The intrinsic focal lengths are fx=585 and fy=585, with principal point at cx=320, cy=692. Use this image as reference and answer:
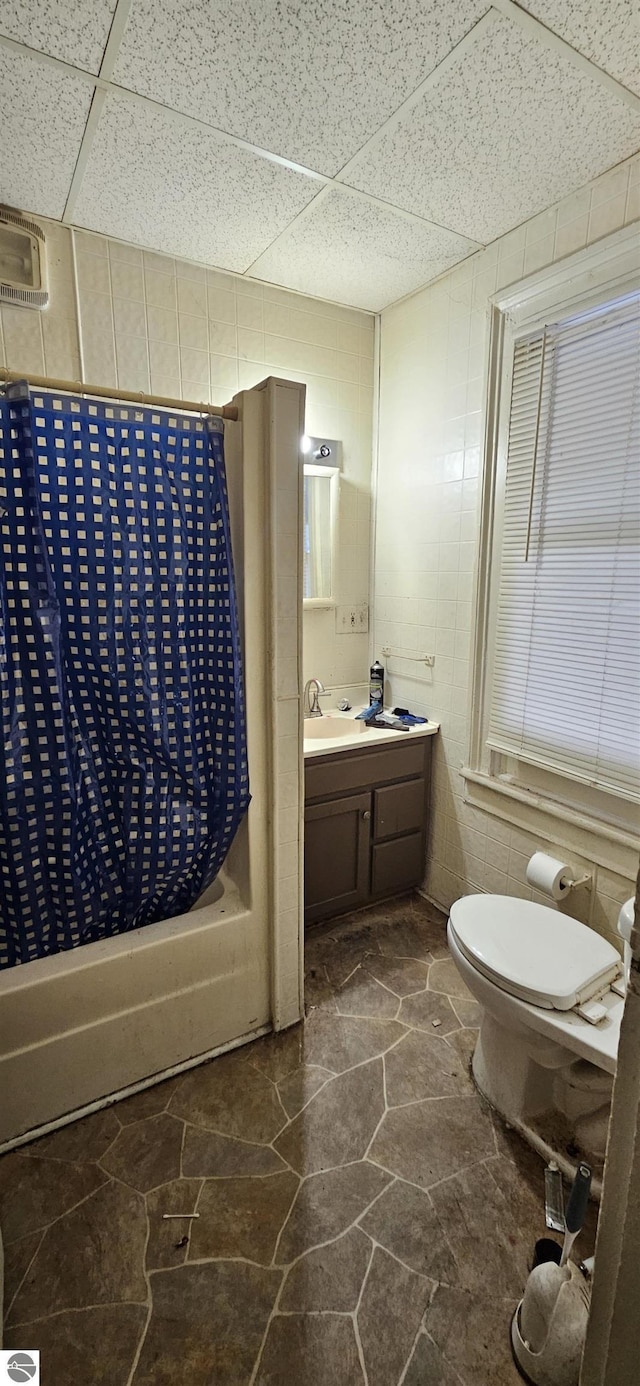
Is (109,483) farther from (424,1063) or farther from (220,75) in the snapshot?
(424,1063)

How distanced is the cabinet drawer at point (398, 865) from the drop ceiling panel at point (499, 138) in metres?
2.31

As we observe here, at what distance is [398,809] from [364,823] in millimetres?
184

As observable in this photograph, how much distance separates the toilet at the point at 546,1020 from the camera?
141 cm

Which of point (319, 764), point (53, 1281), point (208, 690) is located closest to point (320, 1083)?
point (53, 1281)

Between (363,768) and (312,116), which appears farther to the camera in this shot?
(363,768)

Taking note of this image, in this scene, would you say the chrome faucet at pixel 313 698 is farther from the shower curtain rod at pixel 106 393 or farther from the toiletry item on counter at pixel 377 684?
the shower curtain rod at pixel 106 393

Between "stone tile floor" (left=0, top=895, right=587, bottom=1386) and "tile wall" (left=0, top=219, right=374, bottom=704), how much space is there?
65.9 inches

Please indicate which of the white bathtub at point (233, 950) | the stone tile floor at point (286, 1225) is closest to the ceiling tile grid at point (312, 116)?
the white bathtub at point (233, 950)

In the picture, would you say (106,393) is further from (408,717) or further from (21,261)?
(408,717)

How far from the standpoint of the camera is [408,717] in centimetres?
263

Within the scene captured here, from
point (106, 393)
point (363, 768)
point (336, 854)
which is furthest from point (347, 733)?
point (106, 393)

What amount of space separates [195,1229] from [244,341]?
2869 mm

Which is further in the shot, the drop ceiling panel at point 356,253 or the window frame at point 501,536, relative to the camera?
the drop ceiling panel at point 356,253

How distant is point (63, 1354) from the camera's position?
3.61 ft
